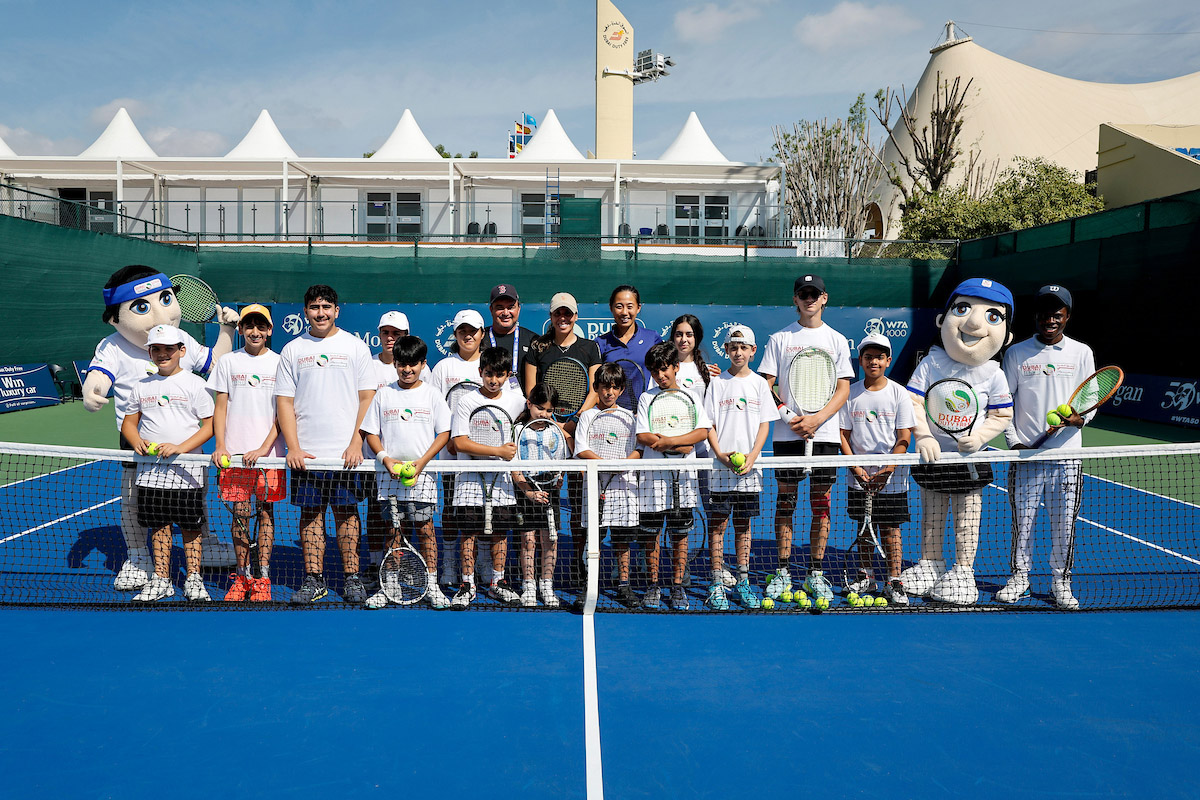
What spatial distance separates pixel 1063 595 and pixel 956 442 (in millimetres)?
1131

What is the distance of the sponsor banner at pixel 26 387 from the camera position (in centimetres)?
1270

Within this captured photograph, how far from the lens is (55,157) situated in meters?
26.4

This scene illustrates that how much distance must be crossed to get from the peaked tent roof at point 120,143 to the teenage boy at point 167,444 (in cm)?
2699

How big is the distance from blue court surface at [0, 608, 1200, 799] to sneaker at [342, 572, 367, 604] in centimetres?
16

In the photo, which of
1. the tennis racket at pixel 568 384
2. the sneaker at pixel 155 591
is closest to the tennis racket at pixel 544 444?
the tennis racket at pixel 568 384

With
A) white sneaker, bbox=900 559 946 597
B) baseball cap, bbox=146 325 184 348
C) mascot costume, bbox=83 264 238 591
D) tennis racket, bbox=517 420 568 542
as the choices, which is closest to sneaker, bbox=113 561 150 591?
mascot costume, bbox=83 264 238 591

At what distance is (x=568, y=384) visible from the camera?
4992 millimetres

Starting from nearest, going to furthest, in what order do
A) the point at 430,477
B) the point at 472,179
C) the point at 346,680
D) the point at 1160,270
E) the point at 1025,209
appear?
the point at 346,680, the point at 430,477, the point at 1160,270, the point at 1025,209, the point at 472,179

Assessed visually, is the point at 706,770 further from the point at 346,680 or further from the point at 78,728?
the point at 78,728

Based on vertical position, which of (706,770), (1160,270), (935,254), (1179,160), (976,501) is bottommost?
(706,770)

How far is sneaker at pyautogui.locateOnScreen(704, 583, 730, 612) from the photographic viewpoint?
181 inches

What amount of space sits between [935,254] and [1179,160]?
271 inches

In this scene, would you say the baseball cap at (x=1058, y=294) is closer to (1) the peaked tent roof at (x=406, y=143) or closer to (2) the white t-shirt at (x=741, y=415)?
(2) the white t-shirt at (x=741, y=415)

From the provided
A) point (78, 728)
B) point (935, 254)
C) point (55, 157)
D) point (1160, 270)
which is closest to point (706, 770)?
point (78, 728)
